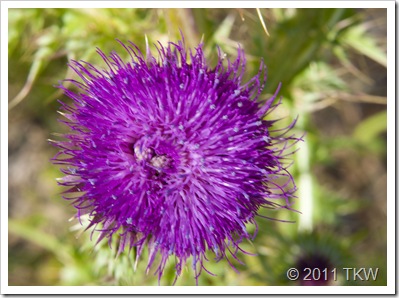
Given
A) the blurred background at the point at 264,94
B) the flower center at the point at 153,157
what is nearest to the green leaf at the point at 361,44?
the blurred background at the point at 264,94

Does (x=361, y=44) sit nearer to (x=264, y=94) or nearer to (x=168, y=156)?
(x=264, y=94)

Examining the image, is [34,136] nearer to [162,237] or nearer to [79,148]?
[79,148]

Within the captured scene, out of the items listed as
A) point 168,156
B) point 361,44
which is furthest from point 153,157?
point 361,44

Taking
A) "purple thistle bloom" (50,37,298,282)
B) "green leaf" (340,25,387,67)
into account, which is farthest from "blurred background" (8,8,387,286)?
"purple thistle bloom" (50,37,298,282)

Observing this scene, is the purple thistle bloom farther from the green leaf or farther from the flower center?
the green leaf

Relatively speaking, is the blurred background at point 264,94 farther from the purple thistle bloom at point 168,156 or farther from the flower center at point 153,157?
the flower center at point 153,157
